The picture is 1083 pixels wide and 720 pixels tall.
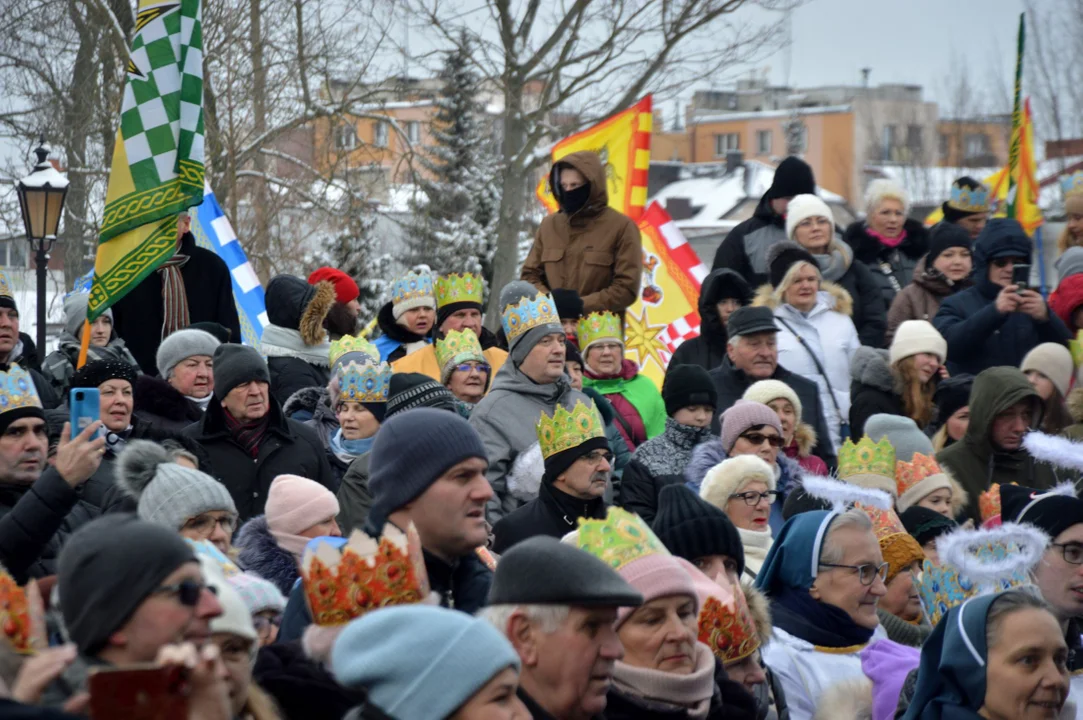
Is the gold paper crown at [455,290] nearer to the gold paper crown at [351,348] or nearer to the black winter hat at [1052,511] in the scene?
the gold paper crown at [351,348]

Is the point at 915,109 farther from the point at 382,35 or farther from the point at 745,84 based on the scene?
the point at 382,35

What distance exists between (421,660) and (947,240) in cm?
791

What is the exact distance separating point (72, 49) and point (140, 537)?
17.2 meters

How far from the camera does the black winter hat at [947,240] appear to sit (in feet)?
34.1

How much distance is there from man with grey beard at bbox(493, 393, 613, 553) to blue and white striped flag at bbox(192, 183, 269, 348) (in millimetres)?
5256

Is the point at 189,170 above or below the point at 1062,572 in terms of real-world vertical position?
above

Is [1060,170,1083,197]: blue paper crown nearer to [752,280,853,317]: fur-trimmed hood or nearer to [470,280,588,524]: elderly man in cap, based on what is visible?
[752,280,853,317]: fur-trimmed hood

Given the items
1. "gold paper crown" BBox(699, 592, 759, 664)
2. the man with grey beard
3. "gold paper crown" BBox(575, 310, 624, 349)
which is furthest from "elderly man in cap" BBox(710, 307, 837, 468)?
"gold paper crown" BBox(699, 592, 759, 664)

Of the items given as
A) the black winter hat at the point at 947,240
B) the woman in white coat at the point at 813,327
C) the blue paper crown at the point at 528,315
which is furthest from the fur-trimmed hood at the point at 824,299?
the blue paper crown at the point at 528,315

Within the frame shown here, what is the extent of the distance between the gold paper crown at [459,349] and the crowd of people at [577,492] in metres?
0.02

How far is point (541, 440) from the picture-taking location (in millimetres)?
6867

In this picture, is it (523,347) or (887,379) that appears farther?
(887,379)

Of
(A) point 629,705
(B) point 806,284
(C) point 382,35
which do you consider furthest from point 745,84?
(A) point 629,705

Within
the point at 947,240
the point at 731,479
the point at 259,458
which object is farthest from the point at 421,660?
the point at 947,240
